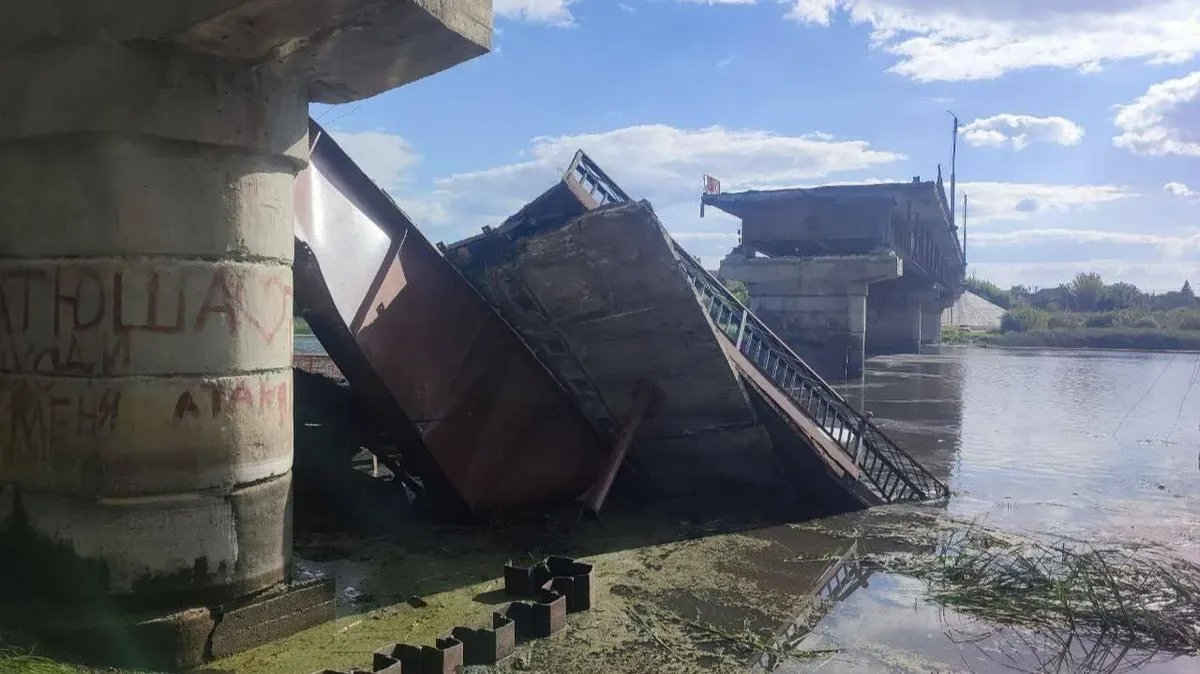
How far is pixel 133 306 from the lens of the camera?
5.04m

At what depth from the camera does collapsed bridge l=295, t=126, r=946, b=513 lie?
314 inches

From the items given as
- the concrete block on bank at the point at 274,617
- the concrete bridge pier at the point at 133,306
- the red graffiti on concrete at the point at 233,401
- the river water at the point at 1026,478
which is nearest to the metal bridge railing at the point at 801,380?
the river water at the point at 1026,478

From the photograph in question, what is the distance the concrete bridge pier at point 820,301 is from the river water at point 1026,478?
1.54 meters

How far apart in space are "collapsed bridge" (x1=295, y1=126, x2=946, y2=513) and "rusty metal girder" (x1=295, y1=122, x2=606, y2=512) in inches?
0.6

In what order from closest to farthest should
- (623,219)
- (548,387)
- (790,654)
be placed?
(790,654) < (623,219) < (548,387)

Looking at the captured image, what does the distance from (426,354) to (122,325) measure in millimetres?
3671

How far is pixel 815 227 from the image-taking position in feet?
106

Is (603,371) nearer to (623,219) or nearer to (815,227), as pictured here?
(623,219)

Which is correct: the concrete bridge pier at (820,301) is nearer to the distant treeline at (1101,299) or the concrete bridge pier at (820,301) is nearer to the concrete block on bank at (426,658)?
the concrete block on bank at (426,658)

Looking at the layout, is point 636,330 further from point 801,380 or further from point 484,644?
point 484,644

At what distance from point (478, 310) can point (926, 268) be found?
1538 inches

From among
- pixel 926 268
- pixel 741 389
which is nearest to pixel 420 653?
pixel 741 389

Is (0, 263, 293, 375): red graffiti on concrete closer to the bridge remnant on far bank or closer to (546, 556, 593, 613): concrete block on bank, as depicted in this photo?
(546, 556, 593, 613): concrete block on bank

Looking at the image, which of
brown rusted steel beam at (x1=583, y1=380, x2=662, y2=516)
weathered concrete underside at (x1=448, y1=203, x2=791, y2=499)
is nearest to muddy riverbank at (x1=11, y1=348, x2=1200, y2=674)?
brown rusted steel beam at (x1=583, y1=380, x2=662, y2=516)
